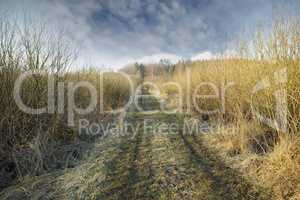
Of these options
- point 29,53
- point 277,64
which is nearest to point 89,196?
point 29,53

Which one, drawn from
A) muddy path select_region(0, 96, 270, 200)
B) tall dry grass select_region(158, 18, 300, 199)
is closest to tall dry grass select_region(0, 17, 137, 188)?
muddy path select_region(0, 96, 270, 200)

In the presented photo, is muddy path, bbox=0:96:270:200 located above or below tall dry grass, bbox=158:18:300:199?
below

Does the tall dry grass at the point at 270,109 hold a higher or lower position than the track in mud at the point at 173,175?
higher

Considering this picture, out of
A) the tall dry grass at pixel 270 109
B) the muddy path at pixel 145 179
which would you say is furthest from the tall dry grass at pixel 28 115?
the tall dry grass at pixel 270 109

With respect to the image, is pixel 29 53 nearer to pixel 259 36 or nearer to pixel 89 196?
pixel 89 196

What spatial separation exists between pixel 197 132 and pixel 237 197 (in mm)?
3639

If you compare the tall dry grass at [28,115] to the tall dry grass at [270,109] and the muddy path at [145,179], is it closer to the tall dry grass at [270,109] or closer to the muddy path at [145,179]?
the muddy path at [145,179]

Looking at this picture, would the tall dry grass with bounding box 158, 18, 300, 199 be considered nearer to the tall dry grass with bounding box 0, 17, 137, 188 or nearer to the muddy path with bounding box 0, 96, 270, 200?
the muddy path with bounding box 0, 96, 270, 200

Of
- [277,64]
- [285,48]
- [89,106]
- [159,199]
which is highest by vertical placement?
[285,48]

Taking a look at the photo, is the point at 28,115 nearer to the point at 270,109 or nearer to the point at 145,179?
the point at 145,179

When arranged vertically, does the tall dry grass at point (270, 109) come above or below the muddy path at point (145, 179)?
above

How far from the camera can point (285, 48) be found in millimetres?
3494

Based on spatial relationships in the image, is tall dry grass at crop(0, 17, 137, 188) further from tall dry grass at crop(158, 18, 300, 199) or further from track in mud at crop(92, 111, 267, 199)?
A: tall dry grass at crop(158, 18, 300, 199)

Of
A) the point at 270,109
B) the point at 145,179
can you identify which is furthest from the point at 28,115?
the point at 270,109
